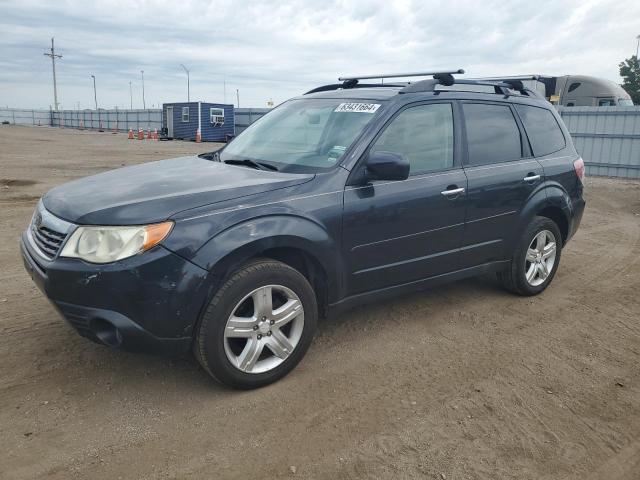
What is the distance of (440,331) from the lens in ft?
14.2

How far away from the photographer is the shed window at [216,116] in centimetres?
3447

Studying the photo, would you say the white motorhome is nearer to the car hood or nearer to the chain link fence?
the chain link fence

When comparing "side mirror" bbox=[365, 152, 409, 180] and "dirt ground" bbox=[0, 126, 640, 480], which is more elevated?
"side mirror" bbox=[365, 152, 409, 180]

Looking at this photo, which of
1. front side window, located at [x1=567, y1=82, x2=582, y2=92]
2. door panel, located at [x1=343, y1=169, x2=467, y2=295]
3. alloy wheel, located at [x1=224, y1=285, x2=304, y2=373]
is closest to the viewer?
alloy wheel, located at [x1=224, y1=285, x2=304, y2=373]

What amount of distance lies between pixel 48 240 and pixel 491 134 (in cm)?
346

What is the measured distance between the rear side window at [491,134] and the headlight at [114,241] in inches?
103

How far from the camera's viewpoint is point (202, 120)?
34344 mm

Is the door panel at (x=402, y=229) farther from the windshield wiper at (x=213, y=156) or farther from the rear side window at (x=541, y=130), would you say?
the windshield wiper at (x=213, y=156)

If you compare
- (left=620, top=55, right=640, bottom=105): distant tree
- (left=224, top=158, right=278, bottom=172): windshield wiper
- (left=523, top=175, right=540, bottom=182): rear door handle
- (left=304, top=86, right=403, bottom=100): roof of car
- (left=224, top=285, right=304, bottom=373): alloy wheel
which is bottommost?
(left=224, top=285, right=304, bottom=373): alloy wheel

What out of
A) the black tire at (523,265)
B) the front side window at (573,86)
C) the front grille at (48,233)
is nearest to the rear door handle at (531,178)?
the black tire at (523,265)

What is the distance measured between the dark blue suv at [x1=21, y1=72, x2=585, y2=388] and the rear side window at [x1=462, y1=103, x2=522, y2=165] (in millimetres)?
15

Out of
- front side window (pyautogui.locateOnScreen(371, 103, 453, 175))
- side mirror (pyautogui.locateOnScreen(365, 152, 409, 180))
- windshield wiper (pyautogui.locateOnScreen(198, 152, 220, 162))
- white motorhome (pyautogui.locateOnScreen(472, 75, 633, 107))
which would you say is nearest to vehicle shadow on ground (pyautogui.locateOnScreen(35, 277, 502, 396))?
Answer: side mirror (pyautogui.locateOnScreen(365, 152, 409, 180))

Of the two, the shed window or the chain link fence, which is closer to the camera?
the chain link fence

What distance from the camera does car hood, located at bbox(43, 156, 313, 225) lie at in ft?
9.85
